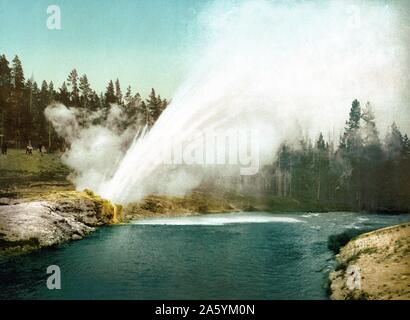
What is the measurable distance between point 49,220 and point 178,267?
16.7m

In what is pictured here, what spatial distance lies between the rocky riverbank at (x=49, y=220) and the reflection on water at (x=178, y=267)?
6.32 feet

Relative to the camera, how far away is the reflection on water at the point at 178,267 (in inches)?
936

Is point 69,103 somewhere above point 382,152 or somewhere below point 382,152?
above

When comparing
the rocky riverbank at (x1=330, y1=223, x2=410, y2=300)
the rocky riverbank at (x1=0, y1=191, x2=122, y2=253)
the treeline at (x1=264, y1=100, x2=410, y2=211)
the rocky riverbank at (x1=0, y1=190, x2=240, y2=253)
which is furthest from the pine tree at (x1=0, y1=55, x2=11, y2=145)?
the rocky riverbank at (x1=330, y1=223, x2=410, y2=300)

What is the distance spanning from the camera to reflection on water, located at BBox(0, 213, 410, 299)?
78.0ft

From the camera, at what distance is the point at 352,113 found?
87.2 metres

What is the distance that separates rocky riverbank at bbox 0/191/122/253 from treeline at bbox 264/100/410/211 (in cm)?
5324

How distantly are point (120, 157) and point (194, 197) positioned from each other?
18.5 metres

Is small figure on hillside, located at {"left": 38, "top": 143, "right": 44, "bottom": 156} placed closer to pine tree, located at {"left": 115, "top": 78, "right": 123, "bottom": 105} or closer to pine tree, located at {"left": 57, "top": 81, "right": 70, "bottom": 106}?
pine tree, located at {"left": 57, "top": 81, "right": 70, "bottom": 106}

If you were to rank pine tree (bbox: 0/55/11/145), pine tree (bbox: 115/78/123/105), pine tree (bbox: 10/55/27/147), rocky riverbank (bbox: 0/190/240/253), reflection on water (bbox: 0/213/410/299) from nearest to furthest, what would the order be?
reflection on water (bbox: 0/213/410/299), rocky riverbank (bbox: 0/190/240/253), pine tree (bbox: 0/55/11/145), pine tree (bbox: 10/55/27/147), pine tree (bbox: 115/78/123/105)

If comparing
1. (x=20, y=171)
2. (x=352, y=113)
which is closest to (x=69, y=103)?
(x=20, y=171)

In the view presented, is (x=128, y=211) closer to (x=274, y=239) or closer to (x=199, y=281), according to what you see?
(x=274, y=239)

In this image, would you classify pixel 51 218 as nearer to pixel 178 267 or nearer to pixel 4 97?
pixel 178 267
